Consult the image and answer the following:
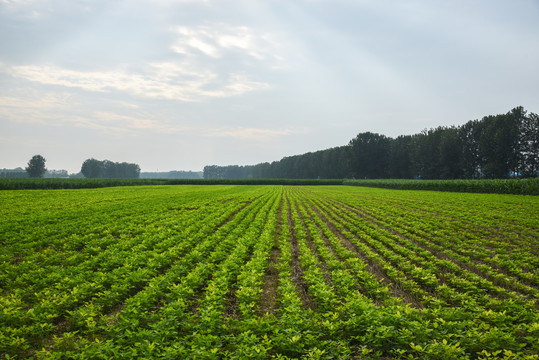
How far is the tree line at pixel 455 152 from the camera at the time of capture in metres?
65.2

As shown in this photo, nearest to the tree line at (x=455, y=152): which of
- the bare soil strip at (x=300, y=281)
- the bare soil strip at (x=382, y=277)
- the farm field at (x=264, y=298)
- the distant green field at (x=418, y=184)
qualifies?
the distant green field at (x=418, y=184)

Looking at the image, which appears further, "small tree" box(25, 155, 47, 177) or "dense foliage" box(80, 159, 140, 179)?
"dense foliage" box(80, 159, 140, 179)

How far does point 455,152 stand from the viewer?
79000 millimetres

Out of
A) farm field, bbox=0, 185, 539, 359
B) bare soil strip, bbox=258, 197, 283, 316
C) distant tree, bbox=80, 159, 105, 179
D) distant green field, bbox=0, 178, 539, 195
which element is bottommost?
bare soil strip, bbox=258, 197, 283, 316

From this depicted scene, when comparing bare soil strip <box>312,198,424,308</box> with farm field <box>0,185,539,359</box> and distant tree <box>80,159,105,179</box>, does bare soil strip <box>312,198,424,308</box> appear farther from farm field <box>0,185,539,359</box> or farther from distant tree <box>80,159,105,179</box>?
distant tree <box>80,159,105,179</box>

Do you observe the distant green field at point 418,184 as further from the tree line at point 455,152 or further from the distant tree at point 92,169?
the distant tree at point 92,169

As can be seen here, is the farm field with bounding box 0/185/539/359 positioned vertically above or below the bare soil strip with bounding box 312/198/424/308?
above

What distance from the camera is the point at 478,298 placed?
23.0 feet

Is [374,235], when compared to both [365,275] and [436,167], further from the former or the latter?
[436,167]

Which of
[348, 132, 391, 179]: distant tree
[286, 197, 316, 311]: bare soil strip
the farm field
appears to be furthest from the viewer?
[348, 132, 391, 179]: distant tree

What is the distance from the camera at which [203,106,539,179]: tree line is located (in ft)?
214

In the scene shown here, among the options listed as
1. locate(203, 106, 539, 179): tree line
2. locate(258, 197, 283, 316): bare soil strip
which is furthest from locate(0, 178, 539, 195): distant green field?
locate(258, 197, 283, 316): bare soil strip

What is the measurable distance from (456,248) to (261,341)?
10574mm

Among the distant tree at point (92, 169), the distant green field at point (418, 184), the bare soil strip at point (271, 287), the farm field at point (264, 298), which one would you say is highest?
the distant tree at point (92, 169)
